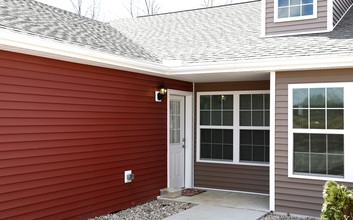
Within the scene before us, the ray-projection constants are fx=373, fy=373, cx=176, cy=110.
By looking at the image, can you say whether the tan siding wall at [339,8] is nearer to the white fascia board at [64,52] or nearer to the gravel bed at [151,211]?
the white fascia board at [64,52]

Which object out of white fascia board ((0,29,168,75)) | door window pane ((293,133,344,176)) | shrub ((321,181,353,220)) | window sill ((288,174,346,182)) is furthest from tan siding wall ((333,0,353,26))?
shrub ((321,181,353,220))

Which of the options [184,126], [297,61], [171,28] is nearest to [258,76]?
[297,61]

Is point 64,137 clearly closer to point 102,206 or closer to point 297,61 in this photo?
point 102,206

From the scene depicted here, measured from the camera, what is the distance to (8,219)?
460 centimetres

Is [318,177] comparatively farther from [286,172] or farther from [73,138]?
[73,138]

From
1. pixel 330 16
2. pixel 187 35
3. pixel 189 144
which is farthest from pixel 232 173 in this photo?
pixel 330 16

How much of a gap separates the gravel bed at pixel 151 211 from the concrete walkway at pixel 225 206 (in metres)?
0.21

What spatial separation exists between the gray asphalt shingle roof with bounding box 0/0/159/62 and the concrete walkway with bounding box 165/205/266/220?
2.76 meters

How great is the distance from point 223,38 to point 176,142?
8.27 feet

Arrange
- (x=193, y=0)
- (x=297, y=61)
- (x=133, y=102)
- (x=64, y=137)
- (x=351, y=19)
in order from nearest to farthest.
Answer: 1. (x=64, y=137)
2. (x=297, y=61)
3. (x=133, y=102)
4. (x=351, y=19)
5. (x=193, y=0)

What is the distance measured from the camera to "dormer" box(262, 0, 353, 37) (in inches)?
281

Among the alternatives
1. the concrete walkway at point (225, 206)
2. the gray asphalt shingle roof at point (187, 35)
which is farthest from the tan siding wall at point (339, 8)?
the concrete walkway at point (225, 206)

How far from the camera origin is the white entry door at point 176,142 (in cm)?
808

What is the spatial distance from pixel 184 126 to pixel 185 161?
0.80 m
